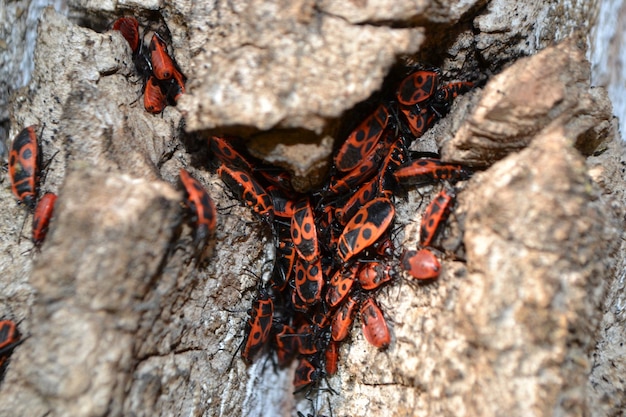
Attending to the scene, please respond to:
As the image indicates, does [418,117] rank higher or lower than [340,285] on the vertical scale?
higher

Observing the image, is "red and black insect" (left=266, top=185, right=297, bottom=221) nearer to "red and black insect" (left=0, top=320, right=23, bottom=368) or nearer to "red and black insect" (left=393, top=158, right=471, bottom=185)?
"red and black insect" (left=393, top=158, right=471, bottom=185)

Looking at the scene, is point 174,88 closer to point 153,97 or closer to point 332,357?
point 153,97

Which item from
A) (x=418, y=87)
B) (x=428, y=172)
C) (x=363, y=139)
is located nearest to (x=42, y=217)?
(x=363, y=139)

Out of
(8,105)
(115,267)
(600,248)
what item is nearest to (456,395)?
(600,248)

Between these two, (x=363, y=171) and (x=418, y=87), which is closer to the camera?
(x=418, y=87)

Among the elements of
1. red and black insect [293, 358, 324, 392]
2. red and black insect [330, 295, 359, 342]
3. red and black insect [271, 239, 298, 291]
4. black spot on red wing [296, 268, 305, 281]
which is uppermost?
red and black insect [271, 239, 298, 291]

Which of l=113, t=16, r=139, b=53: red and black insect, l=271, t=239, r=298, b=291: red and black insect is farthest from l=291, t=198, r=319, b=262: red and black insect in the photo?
l=113, t=16, r=139, b=53: red and black insect
